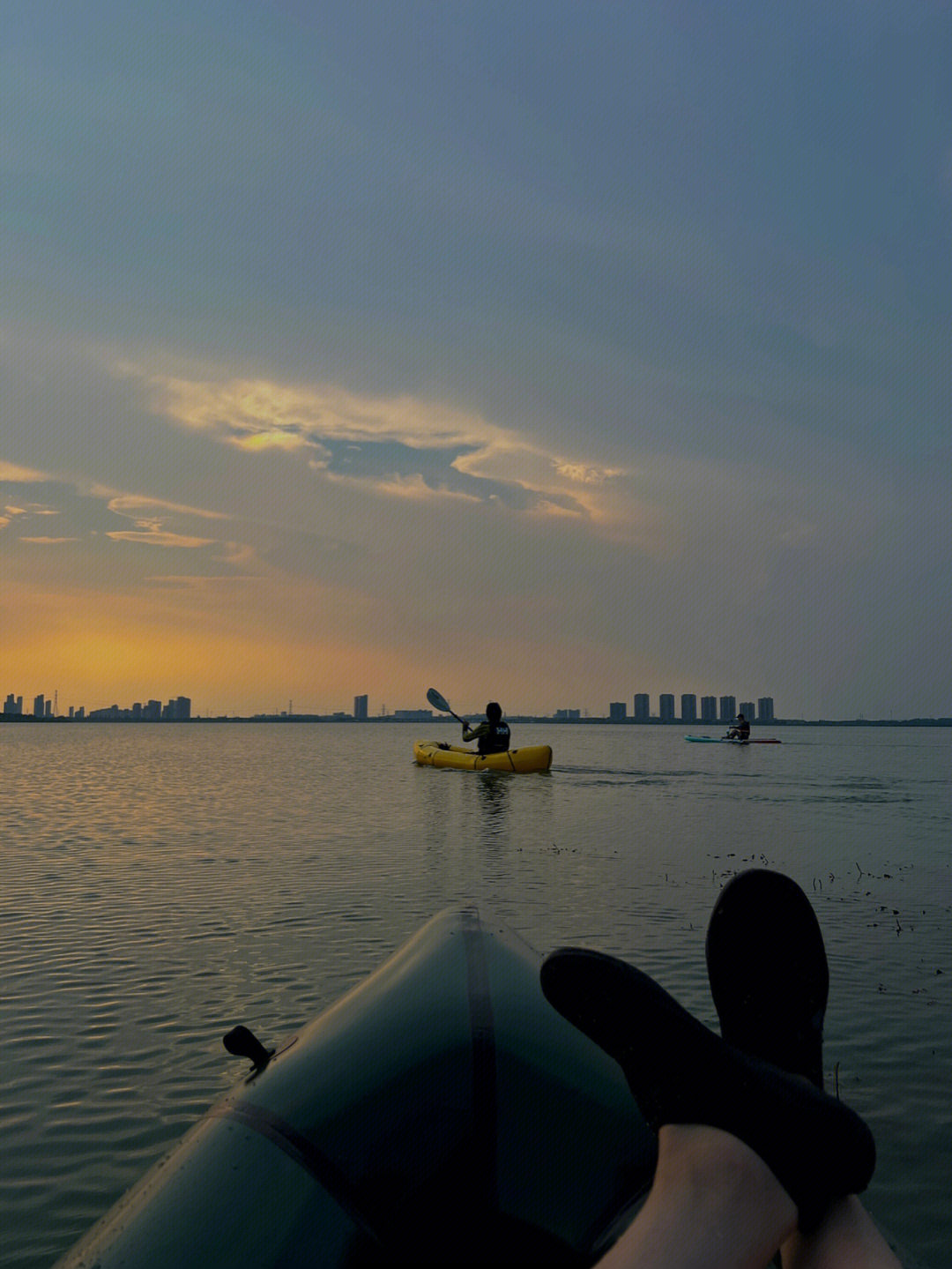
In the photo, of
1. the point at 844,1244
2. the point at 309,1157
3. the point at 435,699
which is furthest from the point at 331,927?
the point at 435,699

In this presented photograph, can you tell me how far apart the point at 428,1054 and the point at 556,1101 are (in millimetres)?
413

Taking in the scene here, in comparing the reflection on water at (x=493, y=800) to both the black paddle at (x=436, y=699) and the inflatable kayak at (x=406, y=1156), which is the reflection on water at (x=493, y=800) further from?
the inflatable kayak at (x=406, y=1156)

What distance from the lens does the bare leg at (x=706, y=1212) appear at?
6.73ft

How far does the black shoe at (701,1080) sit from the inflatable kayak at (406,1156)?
0.25 feet

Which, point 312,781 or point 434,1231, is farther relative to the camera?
point 312,781

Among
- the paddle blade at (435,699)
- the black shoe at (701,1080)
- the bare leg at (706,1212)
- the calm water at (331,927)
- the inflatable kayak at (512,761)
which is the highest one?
the paddle blade at (435,699)

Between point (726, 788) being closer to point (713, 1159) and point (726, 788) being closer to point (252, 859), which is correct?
point (252, 859)

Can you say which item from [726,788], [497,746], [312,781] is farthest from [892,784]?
[312,781]

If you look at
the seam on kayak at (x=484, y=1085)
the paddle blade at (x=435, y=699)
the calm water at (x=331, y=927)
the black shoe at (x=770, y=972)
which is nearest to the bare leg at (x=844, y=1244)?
the black shoe at (x=770, y=972)

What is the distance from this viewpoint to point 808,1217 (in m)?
2.32

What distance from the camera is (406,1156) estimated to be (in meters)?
2.61

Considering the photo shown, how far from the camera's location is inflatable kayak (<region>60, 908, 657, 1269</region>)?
2.44 metres

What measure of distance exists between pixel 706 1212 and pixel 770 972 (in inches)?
37.9

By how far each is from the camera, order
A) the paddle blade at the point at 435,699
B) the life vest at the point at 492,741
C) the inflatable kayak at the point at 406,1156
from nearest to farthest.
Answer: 1. the inflatable kayak at the point at 406,1156
2. the life vest at the point at 492,741
3. the paddle blade at the point at 435,699
